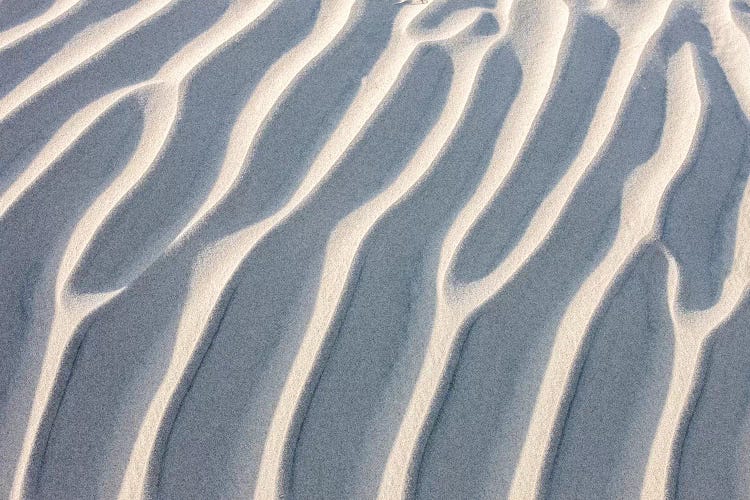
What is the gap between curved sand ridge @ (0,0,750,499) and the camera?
1309 mm

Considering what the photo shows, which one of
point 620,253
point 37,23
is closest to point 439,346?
point 620,253

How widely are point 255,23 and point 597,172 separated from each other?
1069 mm

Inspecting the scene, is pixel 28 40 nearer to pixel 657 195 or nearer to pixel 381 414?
pixel 381 414

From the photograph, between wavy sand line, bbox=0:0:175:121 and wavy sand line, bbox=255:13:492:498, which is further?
wavy sand line, bbox=0:0:175:121

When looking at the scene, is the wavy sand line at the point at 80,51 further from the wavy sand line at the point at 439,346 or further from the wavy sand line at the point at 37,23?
the wavy sand line at the point at 439,346

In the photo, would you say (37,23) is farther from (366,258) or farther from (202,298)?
(366,258)

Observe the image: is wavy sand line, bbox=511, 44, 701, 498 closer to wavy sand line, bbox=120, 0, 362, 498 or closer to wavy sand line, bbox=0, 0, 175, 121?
wavy sand line, bbox=120, 0, 362, 498

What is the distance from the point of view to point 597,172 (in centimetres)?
167

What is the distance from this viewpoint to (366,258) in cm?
150

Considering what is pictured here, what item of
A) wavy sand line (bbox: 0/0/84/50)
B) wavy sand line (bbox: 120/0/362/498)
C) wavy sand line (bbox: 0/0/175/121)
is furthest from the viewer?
wavy sand line (bbox: 0/0/84/50)

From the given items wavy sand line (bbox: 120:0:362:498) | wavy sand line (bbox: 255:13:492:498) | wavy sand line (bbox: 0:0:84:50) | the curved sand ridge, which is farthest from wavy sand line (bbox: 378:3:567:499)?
wavy sand line (bbox: 0:0:84:50)

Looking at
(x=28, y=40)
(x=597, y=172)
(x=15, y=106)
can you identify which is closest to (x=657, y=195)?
(x=597, y=172)

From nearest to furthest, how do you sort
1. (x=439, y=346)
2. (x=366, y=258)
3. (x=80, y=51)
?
(x=439, y=346) < (x=366, y=258) < (x=80, y=51)

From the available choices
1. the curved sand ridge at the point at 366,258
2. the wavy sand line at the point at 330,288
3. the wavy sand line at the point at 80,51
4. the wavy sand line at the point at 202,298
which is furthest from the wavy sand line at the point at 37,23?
the wavy sand line at the point at 330,288
